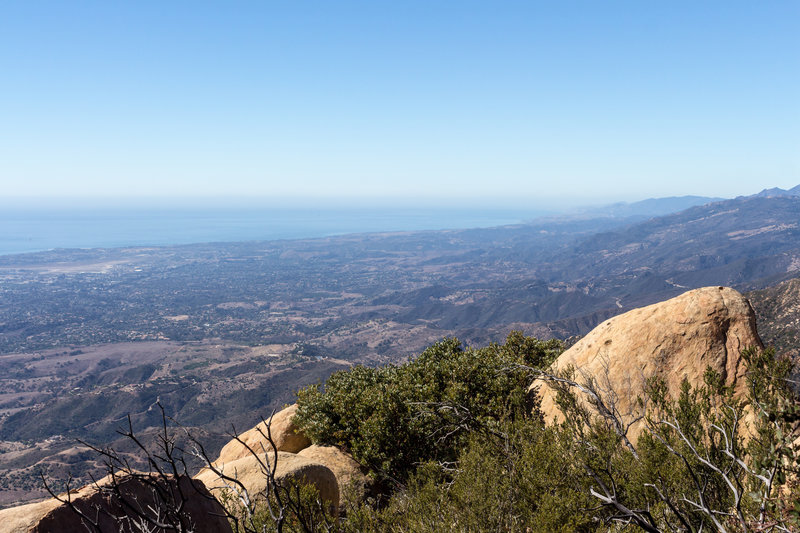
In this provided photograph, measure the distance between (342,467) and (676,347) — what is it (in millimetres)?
14271

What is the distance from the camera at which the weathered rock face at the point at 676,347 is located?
16375 millimetres

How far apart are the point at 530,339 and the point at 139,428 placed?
Answer: 144715 mm

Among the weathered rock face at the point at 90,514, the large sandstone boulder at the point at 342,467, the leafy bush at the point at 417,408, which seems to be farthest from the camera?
the leafy bush at the point at 417,408

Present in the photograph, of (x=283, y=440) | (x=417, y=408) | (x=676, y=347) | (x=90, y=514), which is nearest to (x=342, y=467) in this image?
(x=417, y=408)

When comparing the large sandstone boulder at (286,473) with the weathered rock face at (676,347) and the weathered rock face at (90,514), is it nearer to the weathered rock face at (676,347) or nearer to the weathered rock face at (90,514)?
the weathered rock face at (90,514)

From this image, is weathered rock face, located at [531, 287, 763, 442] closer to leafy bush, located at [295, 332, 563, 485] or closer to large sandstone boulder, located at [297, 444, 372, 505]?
leafy bush, located at [295, 332, 563, 485]

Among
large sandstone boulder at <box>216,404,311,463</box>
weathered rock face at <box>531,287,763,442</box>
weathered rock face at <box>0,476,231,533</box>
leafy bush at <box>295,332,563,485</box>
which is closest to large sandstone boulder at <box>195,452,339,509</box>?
leafy bush at <box>295,332,563,485</box>

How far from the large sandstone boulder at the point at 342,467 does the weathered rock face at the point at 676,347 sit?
7.94 m

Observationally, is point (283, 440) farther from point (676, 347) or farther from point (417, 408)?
point (676, 347)

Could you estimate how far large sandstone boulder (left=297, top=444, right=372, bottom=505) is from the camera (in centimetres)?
1681

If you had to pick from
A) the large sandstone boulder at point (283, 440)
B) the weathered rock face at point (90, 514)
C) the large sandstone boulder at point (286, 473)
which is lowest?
the large sandstone boulder at point (283, 440)

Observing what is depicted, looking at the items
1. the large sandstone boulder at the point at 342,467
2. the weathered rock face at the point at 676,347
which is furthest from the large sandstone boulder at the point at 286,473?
the weathered rock face at the point at 676,347

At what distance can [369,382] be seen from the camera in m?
22.9

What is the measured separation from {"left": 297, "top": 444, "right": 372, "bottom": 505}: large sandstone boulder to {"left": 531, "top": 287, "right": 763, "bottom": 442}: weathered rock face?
26.0ft
